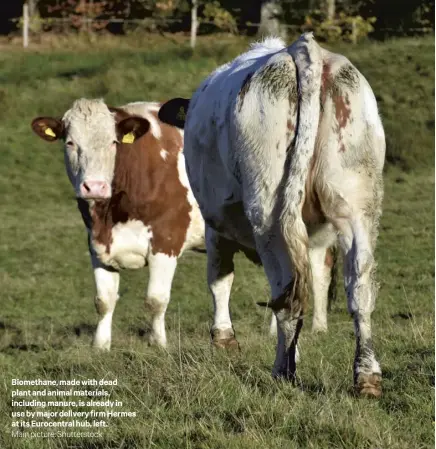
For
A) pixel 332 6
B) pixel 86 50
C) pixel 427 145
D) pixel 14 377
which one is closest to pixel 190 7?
pixel 332 6

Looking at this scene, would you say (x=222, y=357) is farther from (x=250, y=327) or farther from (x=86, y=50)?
(x=86, y=50)

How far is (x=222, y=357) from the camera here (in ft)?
22.3

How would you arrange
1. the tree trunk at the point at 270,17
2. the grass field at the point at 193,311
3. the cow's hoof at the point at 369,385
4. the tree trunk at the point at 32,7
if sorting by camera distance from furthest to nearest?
the tree trunk at the point at 32,7
the tree trunk at the point at 270,17
the cow's hoof at the point at 369,385
the grass field at the point at 193,311

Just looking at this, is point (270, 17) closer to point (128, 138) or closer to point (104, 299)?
point (128, 138)

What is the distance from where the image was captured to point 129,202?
10.4 metres

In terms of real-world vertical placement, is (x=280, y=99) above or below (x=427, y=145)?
above

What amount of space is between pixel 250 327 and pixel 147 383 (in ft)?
14.5

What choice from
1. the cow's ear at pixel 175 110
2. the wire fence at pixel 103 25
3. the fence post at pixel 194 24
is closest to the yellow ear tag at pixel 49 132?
the cow's ear at pixel 175 110

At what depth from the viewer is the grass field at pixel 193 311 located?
5.15m

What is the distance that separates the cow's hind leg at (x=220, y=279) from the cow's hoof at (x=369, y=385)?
2.46m

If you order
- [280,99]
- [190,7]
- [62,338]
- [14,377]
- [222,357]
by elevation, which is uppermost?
[280,99]

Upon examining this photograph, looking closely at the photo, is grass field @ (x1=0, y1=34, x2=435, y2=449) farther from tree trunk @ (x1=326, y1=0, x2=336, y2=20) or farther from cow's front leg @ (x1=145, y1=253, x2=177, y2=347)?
tree trunk @ (x1=326, y1=0, x2=336, y2=20)

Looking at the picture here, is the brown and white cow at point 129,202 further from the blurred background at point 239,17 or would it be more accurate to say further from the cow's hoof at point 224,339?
the blurred background at point 239,17

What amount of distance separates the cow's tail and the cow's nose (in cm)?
393
